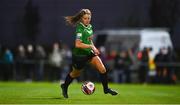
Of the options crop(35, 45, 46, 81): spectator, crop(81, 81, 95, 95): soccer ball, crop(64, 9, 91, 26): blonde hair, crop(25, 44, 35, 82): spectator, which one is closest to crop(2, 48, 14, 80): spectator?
crop(25, 44, 35, 82): spectator

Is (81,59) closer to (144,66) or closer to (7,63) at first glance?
(144,66)

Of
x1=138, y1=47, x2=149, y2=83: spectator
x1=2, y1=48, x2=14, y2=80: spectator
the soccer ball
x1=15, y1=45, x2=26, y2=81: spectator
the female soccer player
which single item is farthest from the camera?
x1=15, y1=45, x2=26, y2=81: spectator

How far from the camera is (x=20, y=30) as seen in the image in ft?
121

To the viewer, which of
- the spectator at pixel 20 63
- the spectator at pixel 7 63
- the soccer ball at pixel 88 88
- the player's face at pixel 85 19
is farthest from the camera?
the spectator at pixel 20 63

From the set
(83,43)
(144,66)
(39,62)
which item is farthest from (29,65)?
(83,43)

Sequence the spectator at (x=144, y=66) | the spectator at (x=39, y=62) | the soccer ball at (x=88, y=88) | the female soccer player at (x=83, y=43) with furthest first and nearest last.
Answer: the spectator at (x=39, y=62), the spectator at (x=144, y=66), the soccer ball at (x=88, y=88), the female soccer player at (x=83, y=43)

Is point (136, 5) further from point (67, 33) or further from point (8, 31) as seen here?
point (8, 31)

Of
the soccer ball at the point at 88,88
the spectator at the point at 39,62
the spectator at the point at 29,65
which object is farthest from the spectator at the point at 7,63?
the soccer ball at the point at 88,88

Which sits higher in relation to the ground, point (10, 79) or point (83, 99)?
point (83, 99)

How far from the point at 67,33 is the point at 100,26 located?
170 cm

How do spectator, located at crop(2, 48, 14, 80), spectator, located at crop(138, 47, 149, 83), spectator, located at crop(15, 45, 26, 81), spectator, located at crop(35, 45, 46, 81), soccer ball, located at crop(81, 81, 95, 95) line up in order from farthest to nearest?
spectator, located at crop(15, 45, 26, 81) < spectator, located at crop(35, 45, 46, 81) < spectator, located at crop(2, 48, 14, 80) < spectator, located at crop(138, 47, 149, 83) < soccer ball, located at crop(81, 81, 95, 95)

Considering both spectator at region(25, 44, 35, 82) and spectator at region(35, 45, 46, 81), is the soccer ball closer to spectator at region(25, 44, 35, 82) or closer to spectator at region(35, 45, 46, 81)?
spectator at region(35, 45, 46, 81)

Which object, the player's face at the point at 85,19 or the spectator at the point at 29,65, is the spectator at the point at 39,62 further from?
the player's face at the point at 85,19

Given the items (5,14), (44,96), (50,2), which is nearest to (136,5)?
(50,2)
